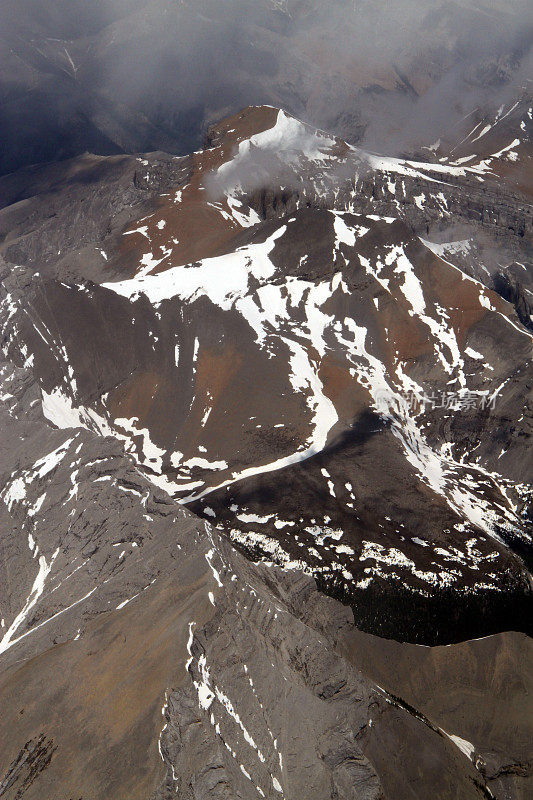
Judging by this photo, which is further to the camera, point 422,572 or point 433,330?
point 433,330

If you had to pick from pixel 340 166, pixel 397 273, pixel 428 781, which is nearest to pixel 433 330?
pixel 397 273

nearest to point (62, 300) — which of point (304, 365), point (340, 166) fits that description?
point (304, 365)

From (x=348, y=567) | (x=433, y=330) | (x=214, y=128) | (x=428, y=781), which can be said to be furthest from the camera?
(x=214, y=128)

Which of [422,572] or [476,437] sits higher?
[422,572]

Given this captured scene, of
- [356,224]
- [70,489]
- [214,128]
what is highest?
[70,489]

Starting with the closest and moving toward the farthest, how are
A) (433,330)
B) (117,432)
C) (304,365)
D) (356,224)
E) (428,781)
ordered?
(428,781)
(117,432)
(304,365)
(433,330)
(356,224)

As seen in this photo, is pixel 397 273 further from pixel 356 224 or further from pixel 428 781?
pixel 428 781
